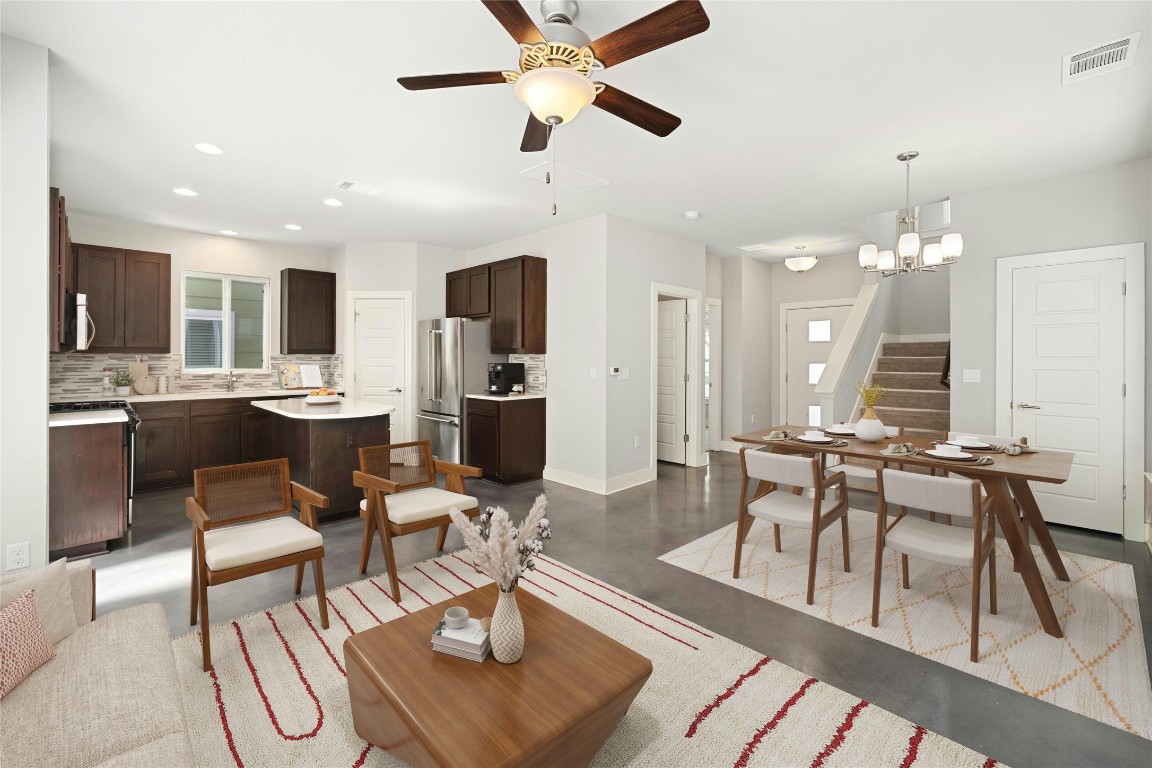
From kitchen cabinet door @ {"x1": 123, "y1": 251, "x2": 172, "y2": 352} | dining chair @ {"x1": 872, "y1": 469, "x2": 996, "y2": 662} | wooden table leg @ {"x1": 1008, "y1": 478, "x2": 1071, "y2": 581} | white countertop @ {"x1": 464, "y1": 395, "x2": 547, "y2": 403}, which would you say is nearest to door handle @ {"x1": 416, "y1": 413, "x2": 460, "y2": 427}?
white countertop @ {"x1": 464, "y1": 395, "x2": 547, "y2": 403}

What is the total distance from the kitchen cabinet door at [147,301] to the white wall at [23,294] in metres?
3.67

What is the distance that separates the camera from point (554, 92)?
6.58 ft

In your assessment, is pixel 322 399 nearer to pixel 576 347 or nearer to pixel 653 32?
pixel 576 347

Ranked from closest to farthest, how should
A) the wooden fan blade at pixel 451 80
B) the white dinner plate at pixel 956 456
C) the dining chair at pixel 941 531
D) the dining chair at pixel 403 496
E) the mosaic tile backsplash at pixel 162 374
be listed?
1. the wooden fan blade at pixel 451 80
2. the dining chair at pixel 941 531
3. the white dinner plate at pixel 956 456
4. the dining chair at pixel 403 496
5. the mosaic tile backsplash at pixel 162 374

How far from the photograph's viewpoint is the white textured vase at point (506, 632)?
5.53ft

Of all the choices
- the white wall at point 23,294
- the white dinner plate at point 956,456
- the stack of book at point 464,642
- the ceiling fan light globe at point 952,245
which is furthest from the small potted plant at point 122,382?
the ceiling fan light globe at point 952,245

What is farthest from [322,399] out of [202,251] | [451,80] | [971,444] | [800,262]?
[800,262]

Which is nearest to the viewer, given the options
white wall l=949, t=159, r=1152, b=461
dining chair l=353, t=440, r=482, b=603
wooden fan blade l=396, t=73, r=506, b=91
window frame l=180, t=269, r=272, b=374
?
wooden fan blade l=396, t=73, r=506, b=91

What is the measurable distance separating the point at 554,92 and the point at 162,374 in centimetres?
595

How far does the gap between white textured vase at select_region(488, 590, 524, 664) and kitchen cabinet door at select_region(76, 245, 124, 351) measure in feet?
18.6

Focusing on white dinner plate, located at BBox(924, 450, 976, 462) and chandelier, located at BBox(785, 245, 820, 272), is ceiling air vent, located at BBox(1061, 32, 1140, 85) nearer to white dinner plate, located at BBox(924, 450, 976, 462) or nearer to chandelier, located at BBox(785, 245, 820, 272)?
white dinner plate, located at BBox(924, 450, 976, 462)

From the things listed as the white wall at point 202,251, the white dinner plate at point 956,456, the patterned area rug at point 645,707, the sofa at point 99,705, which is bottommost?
the patterned area rug at point 645,707

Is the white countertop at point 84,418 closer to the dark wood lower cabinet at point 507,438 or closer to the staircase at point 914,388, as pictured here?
the dark wood lower cabinet at point 507,438

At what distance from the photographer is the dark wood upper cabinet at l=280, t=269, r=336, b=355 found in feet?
20.9
